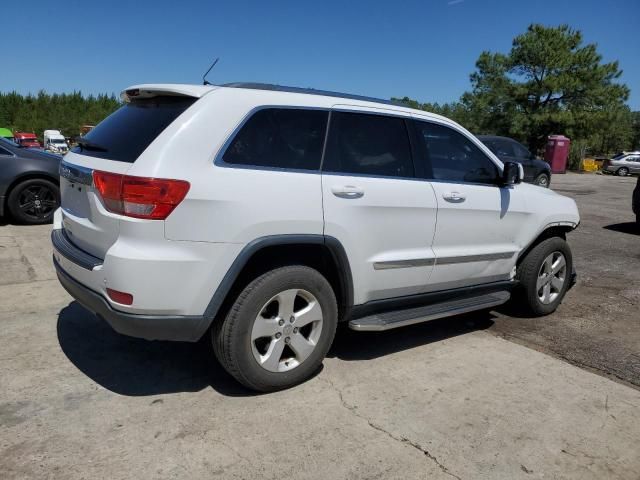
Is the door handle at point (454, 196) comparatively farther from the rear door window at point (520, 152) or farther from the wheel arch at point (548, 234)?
the rear door window at point (520, 152)

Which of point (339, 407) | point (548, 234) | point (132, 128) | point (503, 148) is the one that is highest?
point (503, 148)

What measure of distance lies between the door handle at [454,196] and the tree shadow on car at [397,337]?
1.17 metres

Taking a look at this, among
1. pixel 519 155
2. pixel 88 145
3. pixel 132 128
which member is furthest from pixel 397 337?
pixel 519 155

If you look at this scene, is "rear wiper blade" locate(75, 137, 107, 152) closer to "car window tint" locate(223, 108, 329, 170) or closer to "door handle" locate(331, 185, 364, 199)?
"car window tint" locate(223, 108, 329, 170)

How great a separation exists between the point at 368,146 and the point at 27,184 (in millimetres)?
6495

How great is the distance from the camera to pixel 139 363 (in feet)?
11.8

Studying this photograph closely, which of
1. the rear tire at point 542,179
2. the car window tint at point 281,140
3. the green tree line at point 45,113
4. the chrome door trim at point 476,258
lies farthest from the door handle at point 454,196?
the green tree line at point 45,113

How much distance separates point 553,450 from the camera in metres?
2.82

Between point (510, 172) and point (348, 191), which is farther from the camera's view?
point (510, 172)

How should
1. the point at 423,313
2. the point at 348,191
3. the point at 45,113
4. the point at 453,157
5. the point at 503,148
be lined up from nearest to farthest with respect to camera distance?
the point at 348,191 < the point at 423,313 < the point at 453,157 < the point at 503,148 < the point at 45,113

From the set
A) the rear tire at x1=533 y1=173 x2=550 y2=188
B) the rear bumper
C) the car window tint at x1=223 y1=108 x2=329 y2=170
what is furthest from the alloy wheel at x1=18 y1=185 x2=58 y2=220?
the rear tire at x1=533 y1=173 x2=550 y2=188

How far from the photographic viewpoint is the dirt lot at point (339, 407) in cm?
262

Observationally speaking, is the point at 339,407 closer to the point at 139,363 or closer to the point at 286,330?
the point at 286,330

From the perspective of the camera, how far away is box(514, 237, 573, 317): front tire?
4781 millimetres
